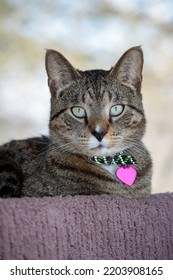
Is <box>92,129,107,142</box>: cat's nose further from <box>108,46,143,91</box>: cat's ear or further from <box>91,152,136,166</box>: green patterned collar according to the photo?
<box>108,46,143,91</box>: cat's ear

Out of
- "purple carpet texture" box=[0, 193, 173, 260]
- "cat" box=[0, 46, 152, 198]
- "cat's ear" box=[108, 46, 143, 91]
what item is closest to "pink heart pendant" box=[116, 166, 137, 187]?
"cat" box=[0, 46, 152, 198]

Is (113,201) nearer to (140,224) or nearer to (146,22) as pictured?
(140,224)

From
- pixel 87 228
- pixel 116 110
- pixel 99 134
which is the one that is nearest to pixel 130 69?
pixel 116 110

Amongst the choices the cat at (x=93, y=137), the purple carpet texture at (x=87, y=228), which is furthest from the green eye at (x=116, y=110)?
the purple carpet texture at (x=87, y=228)

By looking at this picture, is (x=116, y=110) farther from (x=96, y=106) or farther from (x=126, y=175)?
(x=126, y=175)

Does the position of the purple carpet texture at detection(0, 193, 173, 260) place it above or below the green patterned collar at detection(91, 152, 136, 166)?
below

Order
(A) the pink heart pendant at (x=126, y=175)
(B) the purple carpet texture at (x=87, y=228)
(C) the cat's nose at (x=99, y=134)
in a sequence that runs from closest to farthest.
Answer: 1. (B) the purple carpet texture at (x=87, y=228)
2. (C) the cat's nose at (x=99, y=134)
3. (A) the pink heart pendant at (x=126, y=175)

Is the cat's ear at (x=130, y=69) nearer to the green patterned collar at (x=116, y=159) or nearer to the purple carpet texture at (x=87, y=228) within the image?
the green patterned collar at (x=116, y=159)
